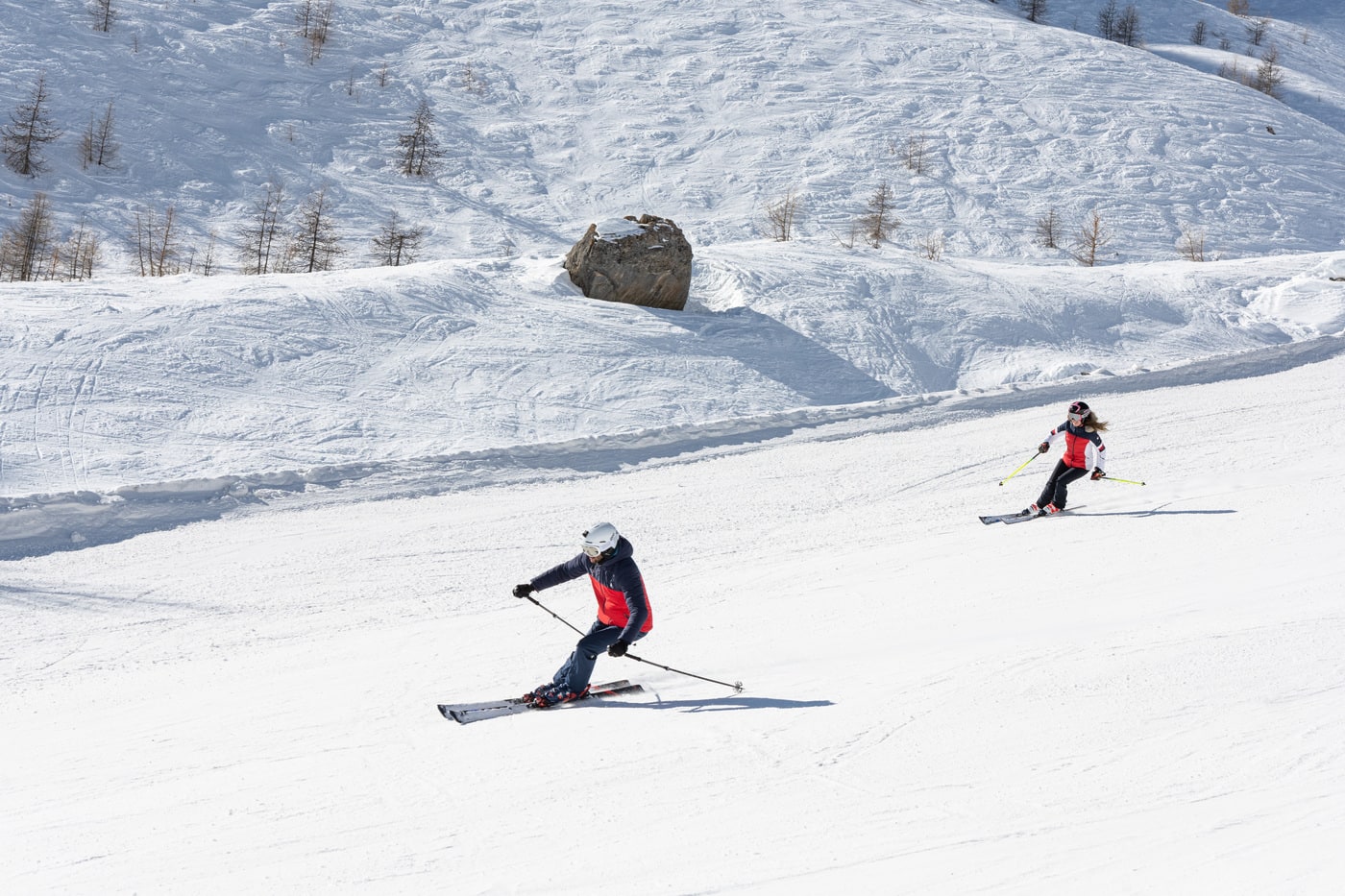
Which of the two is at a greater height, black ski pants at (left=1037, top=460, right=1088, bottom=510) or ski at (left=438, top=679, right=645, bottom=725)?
black ski pants at (left=1037, top=460, right=1088, bottom=510)

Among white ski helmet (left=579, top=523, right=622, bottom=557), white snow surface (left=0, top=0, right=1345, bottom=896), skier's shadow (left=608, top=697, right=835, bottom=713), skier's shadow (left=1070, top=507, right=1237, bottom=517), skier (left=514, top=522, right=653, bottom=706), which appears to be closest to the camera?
white snow surface (left=0, top=0, right=1345, bottom=896)

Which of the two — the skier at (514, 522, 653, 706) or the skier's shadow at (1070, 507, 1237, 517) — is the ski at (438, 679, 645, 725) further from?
the skier's shadow at (1070, 507, 1237, 517)

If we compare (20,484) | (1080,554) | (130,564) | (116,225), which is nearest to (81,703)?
(130,564)

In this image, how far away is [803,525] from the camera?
13.2 metres

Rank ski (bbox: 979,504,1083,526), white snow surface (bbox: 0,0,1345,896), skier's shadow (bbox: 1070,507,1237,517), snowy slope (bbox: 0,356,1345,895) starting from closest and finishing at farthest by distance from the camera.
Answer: snowy slope (bbox: 0,356,1345,895), white snow surface (bbox: 0,0,1345,896), skier's shadow (bbox: 1070,507,1237,517), ski (bbox: 979,504,1083,526)

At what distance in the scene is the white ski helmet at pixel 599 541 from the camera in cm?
716

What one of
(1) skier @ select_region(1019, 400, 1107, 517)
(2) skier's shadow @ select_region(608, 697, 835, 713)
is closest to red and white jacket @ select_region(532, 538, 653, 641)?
(2) skier's shadow @ select_region(608, 697, 835, 713)

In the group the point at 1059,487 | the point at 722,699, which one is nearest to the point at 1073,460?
the point at 1059,487

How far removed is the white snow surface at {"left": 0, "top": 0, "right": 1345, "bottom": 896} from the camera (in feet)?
18.5

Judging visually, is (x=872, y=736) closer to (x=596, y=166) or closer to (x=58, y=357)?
(x=58, y=357)

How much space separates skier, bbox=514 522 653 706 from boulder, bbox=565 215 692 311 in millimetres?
13159

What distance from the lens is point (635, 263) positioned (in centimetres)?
2014

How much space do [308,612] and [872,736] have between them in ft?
21.4

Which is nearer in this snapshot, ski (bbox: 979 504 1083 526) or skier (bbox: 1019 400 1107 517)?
ski (bbox: 979 504 1083 526)
